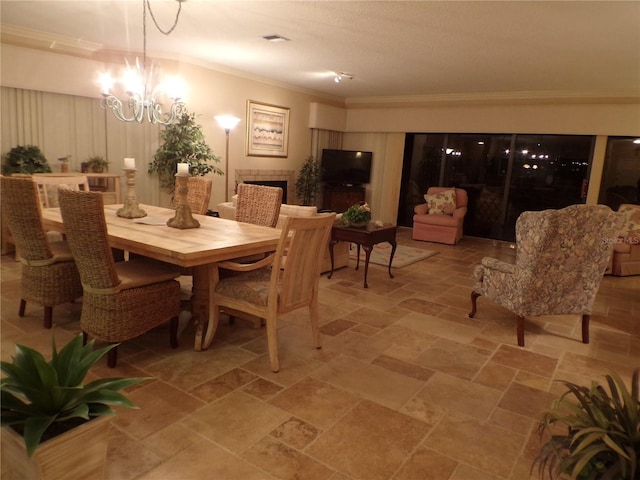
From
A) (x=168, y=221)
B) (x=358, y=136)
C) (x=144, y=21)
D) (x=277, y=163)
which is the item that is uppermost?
(x=144, y=21)

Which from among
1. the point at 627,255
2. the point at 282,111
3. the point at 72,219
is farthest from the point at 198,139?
the point at 627,255

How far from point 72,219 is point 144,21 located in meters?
2.71

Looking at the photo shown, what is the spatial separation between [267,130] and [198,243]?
481 centimetres

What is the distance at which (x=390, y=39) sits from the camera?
4344mm

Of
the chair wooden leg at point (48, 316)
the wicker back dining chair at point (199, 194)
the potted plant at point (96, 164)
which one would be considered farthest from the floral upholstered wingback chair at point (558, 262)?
the potted plant at point (96, 164)

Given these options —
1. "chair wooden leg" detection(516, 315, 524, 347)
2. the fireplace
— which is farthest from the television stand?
"chair wooden leg" detection(516, 315, 524, 347)

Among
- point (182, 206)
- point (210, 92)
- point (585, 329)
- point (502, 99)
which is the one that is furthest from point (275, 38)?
point (502, 99)

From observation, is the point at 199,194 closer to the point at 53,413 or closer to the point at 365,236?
the point at 365,236

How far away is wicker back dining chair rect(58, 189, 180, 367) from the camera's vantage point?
2.34 m

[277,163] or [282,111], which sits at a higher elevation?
[282,111]

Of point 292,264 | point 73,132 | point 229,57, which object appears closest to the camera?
point 292,264

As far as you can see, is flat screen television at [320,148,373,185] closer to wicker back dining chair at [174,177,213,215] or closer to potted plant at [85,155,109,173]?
potted plant at [85,155,109,173]

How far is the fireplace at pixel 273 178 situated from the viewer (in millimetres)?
6723

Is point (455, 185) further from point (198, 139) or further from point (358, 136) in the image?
point (198, 139)
